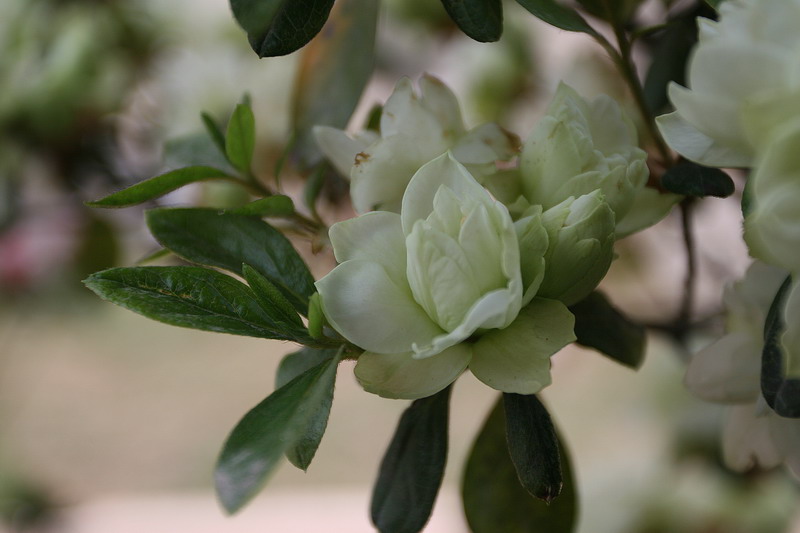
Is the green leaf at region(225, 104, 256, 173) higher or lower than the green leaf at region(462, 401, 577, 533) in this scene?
higher

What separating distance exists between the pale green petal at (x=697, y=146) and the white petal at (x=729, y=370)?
88mm

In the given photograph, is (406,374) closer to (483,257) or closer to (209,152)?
(483,257)

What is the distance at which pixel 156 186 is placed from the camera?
0.27 meters

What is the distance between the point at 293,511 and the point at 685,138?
0.94m

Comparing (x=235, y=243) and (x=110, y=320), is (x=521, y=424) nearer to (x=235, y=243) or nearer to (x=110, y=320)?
(x=235, y=243)

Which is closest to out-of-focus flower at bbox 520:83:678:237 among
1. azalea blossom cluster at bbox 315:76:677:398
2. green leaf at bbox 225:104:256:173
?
azalea blossom cluster at bbox 315:76:677:398

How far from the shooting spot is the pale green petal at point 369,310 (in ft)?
0.72

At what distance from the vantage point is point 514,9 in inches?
25.5

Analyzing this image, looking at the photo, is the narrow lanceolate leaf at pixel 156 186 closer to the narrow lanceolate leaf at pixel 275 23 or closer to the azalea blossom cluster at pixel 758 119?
the narrow lanceolate leaf at pixel 275 23

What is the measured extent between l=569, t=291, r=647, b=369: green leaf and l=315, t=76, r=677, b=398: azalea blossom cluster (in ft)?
0.17

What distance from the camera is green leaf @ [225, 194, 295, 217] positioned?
271 mm

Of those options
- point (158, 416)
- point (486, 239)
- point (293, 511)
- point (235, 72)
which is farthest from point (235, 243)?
point (158, 416)

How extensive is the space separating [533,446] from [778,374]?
0.24ft

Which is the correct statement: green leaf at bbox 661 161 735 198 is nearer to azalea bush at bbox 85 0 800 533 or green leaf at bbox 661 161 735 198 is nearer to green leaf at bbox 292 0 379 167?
azalea bush at bbox 85 0 800 533
